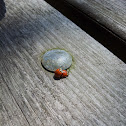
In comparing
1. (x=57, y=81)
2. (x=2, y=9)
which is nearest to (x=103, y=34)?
(x=57, y=81)

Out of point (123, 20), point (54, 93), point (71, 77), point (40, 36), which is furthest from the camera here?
point (40, 36)

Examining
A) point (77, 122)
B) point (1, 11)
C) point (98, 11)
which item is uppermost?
point (98, 11)

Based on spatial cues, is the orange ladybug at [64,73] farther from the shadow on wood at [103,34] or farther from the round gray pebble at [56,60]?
the shadow on wood at [103,34]

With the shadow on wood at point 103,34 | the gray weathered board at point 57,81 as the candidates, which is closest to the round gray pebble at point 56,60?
the gray weathered board at point 57,81

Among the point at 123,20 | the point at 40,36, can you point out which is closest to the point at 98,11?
the point at 123,20

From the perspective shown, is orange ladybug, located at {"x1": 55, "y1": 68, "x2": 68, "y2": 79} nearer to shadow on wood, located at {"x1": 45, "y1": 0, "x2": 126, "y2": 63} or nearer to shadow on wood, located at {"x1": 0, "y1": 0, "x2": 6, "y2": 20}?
shadow on wood, located at {"x1": 45, "y1": 0, "x2": 126, "y2": 63}

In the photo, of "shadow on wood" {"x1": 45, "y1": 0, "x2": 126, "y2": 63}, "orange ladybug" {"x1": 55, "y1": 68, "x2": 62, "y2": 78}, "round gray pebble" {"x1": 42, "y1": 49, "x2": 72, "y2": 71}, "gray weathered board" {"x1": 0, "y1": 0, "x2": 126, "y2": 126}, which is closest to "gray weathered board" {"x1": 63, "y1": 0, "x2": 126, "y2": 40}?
"shadow on wood" {"x1": 45, "y1": 0, "x2": 126, "y2": 63}

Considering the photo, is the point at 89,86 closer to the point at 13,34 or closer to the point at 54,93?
the point at 54,93
